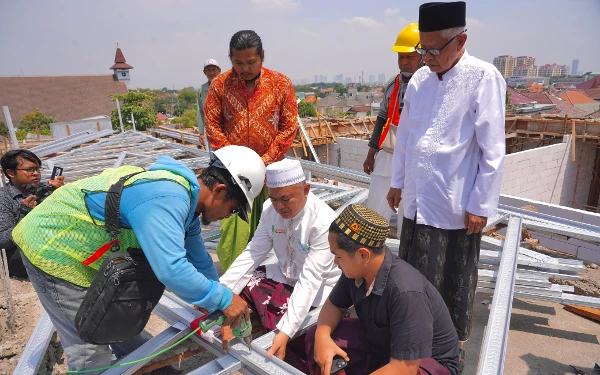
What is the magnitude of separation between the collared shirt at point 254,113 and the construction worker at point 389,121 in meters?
0.76

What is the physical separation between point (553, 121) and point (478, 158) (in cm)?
1512

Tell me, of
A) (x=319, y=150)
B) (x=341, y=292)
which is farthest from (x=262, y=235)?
(x=319, y=150)

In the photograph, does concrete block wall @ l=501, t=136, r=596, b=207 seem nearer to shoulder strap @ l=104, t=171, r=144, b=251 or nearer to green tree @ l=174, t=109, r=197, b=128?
shoulder strap @ l=104, t=171, r=144, b=251

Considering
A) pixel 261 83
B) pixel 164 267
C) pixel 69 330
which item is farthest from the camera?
pixel 261 83

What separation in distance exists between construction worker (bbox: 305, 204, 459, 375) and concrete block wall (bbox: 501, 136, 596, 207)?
30.0 feet

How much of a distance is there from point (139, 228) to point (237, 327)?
74cm

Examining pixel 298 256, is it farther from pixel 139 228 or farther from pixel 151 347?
pixel 139 228

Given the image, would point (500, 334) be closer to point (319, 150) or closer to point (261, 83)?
point (261, 83)

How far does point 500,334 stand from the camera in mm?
1906

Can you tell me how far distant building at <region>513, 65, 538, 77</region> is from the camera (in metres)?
164

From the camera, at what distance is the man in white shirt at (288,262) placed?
215 cm

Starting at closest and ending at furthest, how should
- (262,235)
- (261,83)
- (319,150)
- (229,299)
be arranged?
(229,299), (262,235), (261,83), (319,150)

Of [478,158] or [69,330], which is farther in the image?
[478,158]

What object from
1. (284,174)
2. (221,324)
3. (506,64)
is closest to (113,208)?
(221,324)
